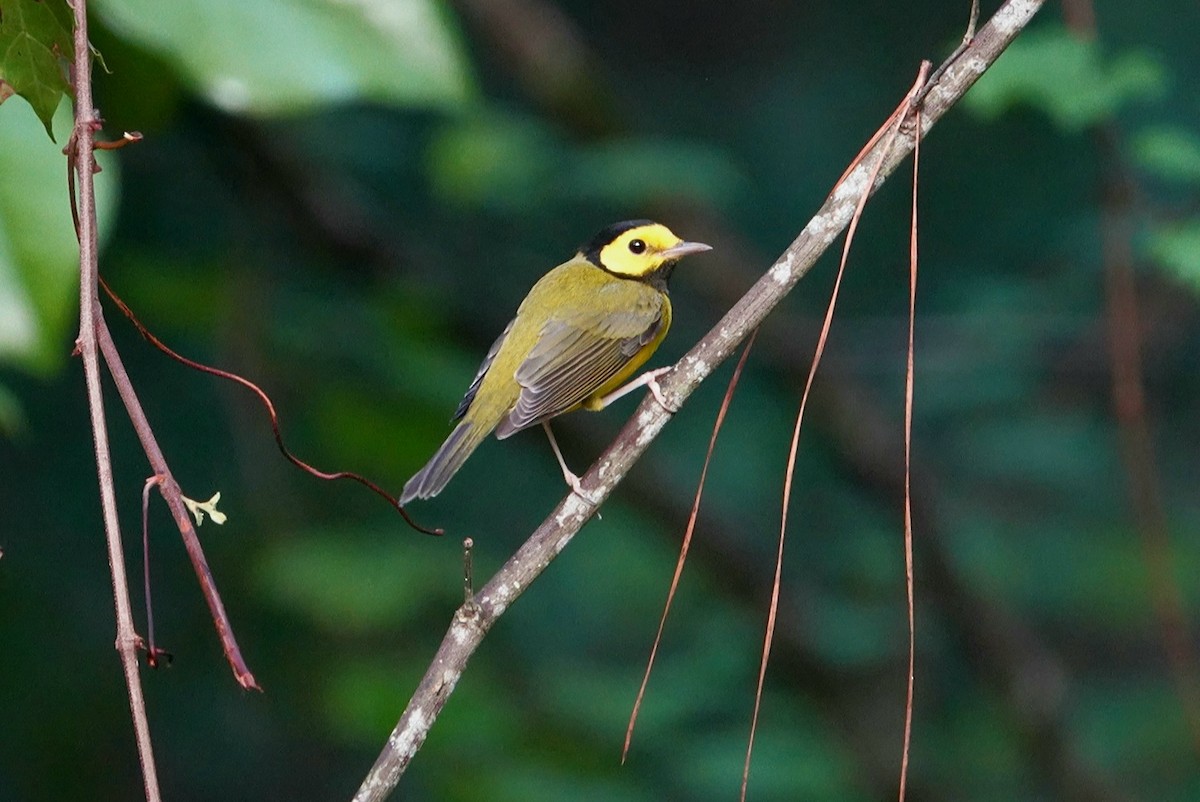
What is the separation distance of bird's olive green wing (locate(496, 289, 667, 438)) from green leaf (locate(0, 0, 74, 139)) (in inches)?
54.6

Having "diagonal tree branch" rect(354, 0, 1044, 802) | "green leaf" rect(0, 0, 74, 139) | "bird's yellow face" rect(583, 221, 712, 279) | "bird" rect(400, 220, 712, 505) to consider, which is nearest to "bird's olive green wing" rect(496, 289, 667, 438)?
"bird" rect(400, 220, 712, 505)

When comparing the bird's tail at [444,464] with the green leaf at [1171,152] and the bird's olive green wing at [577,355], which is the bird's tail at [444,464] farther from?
the green leaf at [1171,152]

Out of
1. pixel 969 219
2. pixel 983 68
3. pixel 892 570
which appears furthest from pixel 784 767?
pixel 983 68

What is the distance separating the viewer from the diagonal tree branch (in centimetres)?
168

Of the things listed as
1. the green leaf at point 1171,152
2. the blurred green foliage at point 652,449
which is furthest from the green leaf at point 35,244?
the green leaf at point 1171,152

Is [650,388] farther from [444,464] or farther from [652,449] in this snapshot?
[652,449]

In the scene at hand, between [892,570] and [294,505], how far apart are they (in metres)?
2.36

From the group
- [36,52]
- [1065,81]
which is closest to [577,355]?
[1065,81]

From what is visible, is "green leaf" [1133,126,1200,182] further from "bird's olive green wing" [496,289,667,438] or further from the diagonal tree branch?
the diagonal tree branch

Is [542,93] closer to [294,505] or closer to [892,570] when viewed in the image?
[294,505]

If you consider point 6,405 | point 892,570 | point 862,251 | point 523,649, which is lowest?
point 6,405

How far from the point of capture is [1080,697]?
6059mm

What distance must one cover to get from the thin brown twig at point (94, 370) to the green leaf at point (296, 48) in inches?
8.3

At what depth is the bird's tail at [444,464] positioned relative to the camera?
106 inches
